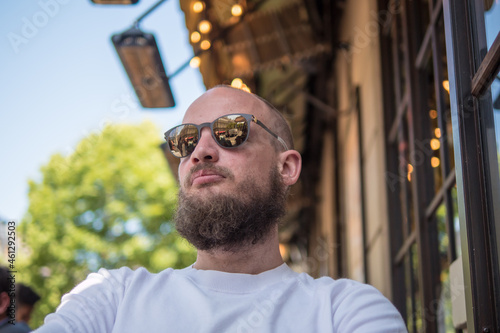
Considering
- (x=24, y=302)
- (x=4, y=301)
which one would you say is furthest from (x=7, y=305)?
(x=24, y=302)

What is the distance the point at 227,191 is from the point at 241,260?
0.85 ft

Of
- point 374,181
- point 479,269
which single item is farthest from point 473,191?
point 374,181

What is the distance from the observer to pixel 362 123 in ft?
21.8

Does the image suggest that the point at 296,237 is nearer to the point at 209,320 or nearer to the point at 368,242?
the point at 368,242

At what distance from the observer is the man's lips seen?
2.34m

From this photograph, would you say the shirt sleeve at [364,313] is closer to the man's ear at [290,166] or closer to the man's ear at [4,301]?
the man's ear at [290,166]

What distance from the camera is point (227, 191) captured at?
2.33m

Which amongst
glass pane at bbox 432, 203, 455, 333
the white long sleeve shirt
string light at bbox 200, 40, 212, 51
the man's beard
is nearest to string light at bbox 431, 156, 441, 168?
glass pane at bbox 432, 203, 455, 333

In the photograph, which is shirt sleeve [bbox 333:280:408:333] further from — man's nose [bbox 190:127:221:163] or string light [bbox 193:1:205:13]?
string light [bbox 193:1:205:13]

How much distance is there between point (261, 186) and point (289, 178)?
22 centimetres

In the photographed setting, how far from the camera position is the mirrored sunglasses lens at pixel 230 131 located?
2.43 meters

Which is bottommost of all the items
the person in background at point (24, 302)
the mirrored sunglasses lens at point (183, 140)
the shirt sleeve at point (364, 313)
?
the person in background at point (24, 302)

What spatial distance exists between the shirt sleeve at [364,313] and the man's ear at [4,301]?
2.81 metres

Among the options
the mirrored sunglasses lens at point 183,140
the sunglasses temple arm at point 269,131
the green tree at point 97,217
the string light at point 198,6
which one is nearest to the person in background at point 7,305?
the mirrored sunglasses lens at point 183,140
